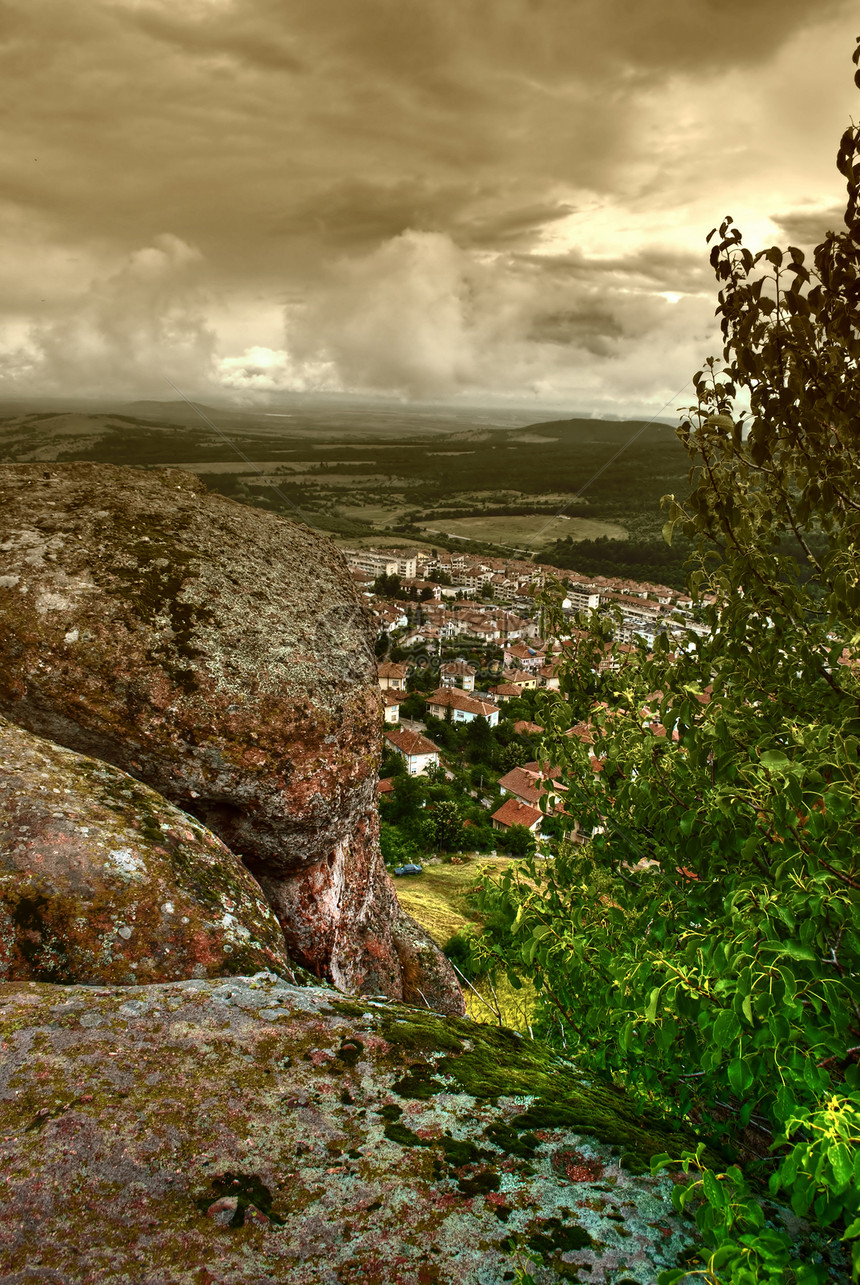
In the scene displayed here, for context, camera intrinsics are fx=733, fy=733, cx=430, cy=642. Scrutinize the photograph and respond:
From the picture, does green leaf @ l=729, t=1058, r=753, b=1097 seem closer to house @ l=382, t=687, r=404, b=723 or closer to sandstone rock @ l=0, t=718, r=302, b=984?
sandstone rock @ l=0, t=718, r=302, b=984

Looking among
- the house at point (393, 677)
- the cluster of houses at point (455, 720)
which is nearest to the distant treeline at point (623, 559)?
the cluster of houses at point (455, 720)

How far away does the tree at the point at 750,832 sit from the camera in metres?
2.95

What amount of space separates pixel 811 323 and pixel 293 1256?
19.6 ft

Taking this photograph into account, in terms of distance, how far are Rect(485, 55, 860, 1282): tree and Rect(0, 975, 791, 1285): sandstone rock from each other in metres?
0.53

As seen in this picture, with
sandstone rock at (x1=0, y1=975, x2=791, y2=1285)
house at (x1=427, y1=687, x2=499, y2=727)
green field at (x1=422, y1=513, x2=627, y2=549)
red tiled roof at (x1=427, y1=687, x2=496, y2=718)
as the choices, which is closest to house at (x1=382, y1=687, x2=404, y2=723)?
house at (x1=427, y1=687, x2=499, y2=727)

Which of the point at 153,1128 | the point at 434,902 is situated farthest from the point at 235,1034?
the point at 434,902

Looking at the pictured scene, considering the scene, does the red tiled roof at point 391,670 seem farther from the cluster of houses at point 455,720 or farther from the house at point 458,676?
the house at point 458,676

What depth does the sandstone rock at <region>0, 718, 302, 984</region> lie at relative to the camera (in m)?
5.02

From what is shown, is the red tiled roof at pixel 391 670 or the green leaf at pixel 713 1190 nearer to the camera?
the green leaf at pixel 713 1190

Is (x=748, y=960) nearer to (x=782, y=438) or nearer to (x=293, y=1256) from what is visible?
(x=293, y=1256)

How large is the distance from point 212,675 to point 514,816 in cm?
5054

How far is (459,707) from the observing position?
84250mm

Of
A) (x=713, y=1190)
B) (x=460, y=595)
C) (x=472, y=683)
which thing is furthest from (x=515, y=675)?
(x=713, y=1190)

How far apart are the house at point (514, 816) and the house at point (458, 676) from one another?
38278 millimetres
